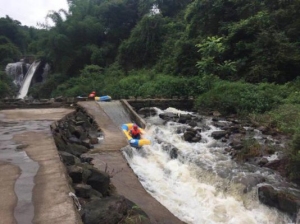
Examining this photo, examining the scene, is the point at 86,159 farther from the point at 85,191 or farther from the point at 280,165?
the point at 280,165

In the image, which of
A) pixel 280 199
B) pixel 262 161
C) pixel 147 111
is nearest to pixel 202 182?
pixel 280 199

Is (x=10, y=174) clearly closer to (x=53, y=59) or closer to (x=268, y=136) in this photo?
(x=268, y=136)

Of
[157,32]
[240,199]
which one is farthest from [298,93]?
[157,32]

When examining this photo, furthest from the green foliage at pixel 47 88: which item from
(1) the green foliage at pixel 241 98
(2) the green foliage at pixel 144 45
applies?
(1) the green foliage at pixel 241 98

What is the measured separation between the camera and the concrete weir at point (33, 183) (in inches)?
142

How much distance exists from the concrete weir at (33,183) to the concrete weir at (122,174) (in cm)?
127

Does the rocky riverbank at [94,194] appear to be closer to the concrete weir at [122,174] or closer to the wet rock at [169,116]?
the concrete weir at [122,174]

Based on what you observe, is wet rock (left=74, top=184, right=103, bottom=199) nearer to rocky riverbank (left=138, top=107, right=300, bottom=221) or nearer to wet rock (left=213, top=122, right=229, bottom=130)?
rocky riverbank (left=138, top=107, right=300, bottom=221)

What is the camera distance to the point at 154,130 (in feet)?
37.0

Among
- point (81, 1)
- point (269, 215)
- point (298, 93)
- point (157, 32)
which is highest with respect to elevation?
point (81, 1)

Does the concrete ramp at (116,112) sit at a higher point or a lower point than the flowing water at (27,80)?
lower

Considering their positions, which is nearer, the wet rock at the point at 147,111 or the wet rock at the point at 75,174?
the wet rock at the point at 75,174

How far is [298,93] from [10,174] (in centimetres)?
1161

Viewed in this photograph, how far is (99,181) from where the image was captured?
17.4 feet
